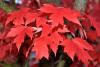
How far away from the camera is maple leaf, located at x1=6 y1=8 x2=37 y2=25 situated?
1100mm

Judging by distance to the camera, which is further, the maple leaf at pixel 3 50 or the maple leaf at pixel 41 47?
the maple leaf at pixel 3 50

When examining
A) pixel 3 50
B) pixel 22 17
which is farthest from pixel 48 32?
pixel 3 50

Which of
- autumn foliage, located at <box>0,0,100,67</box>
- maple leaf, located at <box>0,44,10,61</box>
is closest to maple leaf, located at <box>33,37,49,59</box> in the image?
autumn foliage, located at <box>0,0,100,67</box>

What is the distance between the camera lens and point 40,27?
1089 millimetres

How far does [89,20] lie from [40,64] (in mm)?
358

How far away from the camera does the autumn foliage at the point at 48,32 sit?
3.40 feet

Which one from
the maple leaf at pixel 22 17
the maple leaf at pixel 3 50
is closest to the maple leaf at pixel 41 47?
the maple leaf at pixel 22 17

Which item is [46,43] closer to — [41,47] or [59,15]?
[41,47]

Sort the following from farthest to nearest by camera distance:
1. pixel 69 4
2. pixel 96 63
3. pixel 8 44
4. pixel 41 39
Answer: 1. pixel 69 4
2. pixel 96 63
3. pixel 8 44
4. pixel 41 39

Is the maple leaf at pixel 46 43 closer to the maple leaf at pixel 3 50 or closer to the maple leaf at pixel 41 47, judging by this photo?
the maple leaf at pixel 41 47

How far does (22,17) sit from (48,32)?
172mm

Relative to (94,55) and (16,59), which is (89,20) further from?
(16,59)

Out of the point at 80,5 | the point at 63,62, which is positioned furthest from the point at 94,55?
the point at 80,5

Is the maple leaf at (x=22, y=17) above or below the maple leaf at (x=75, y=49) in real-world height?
above
